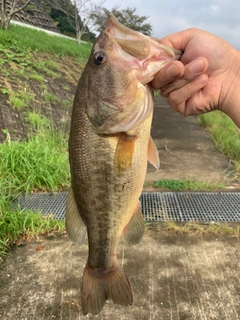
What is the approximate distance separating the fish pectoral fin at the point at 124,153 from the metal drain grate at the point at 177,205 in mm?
3156

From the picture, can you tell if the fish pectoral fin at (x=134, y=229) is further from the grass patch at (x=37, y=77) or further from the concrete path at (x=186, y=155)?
the grass patch at (x=37, y=77)

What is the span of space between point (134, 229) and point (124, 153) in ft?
1.90

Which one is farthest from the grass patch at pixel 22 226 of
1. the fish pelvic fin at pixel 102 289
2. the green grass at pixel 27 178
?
the fish pelvic fin at pixel 102 289

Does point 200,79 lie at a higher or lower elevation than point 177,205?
higher

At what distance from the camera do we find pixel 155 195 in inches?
225

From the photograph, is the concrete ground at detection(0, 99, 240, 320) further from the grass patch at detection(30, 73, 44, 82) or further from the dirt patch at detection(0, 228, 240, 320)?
the grass patch at detection(30, 73, 44, 82)

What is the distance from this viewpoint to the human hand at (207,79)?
2152 millimetres

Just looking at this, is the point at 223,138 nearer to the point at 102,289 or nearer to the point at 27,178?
the point at 27,178

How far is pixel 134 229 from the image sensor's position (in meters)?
2.14

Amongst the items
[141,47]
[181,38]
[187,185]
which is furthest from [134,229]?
[187,185]

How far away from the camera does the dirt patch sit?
11.0ft

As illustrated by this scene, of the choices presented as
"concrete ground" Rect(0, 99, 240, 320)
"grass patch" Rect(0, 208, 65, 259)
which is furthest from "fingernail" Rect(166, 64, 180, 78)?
"grass patch" Rect(0, 208, 65, 259)

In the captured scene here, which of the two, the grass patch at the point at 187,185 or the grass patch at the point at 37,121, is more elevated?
the grass patch at the point at 187,185

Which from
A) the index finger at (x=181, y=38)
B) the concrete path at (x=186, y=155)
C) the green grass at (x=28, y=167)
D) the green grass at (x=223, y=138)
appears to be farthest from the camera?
the green grass at (x=223, y=138)
